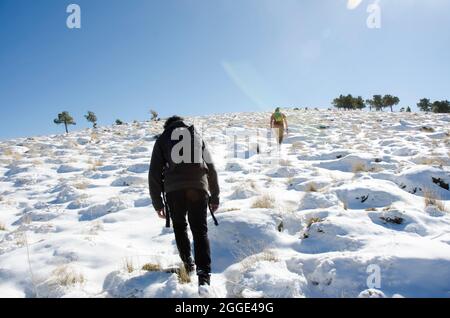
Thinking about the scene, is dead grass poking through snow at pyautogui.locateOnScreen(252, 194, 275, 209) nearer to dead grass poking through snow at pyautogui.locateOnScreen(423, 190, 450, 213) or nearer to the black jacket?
the black jacket

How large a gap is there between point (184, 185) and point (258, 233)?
6.31 feet

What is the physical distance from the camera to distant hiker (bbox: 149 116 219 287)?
3.83 meters

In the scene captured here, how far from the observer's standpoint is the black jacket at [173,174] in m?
3.84

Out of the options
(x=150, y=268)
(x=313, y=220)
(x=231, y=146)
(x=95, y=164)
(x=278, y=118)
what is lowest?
(x=150, y=268)

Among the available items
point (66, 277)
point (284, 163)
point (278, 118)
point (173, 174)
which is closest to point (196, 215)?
point (173, 174)

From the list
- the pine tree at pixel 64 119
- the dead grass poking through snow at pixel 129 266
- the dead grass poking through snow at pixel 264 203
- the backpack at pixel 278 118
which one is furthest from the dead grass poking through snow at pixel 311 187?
the pine tree at pixel 64 119

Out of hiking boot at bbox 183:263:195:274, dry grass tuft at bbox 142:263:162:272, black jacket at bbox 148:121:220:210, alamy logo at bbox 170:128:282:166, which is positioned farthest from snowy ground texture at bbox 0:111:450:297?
alamy logo at bbox 170:128:282:166

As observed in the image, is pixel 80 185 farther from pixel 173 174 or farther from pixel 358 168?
pixel 358 168

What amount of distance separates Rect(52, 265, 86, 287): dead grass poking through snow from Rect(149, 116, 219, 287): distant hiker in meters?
1.22

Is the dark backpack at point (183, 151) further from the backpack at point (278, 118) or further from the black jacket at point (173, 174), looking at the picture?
the backpack at point (278, 118)

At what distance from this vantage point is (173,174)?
12.7 feet

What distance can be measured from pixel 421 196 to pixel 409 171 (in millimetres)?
1326

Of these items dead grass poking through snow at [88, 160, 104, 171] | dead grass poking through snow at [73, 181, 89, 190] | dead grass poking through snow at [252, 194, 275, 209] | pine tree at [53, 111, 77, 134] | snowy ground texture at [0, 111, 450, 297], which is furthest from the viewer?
pine tree at [53, 111, 77, 134]
